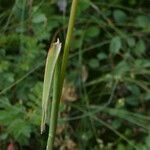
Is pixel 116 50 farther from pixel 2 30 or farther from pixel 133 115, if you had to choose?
pixel 2 30

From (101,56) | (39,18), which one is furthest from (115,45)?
(39,18)

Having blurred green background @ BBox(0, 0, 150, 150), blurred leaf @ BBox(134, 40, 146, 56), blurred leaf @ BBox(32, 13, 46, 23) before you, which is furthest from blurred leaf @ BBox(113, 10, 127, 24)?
blurred leaf @ BBox(32, 13, 46, 23)

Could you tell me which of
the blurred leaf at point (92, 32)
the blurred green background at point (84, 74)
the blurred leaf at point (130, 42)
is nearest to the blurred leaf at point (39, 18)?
the blurred green background at point (84, 74)

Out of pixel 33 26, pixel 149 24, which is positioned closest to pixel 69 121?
pixel 33 26

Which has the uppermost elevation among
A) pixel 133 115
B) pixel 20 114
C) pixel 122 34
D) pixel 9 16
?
pixel 9 16

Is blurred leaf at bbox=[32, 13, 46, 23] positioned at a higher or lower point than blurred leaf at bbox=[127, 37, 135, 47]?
higher

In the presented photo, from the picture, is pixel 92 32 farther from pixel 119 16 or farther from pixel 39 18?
pixel 39 18

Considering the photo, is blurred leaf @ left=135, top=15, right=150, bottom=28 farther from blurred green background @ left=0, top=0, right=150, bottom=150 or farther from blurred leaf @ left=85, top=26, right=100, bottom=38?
blurred leaf @ left=85, top=26, right=100, bottom=38

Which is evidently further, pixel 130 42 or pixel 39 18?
pixel 130 42
